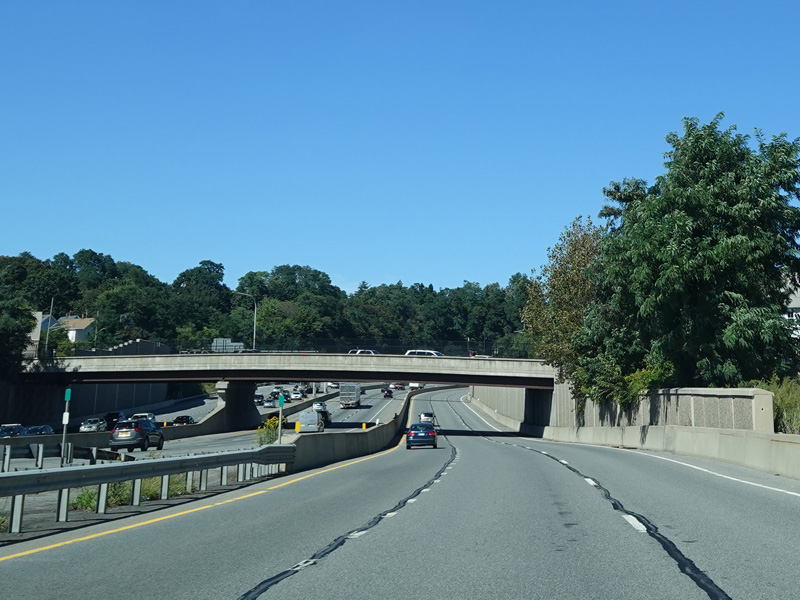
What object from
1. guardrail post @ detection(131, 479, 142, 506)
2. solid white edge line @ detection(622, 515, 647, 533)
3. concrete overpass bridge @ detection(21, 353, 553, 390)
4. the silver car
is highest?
concrete overpass bridge @ detection(21, 353, 553, 390)

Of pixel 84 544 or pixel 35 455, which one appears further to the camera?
pixel 35 455

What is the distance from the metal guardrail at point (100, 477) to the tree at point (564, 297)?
40.6 meters

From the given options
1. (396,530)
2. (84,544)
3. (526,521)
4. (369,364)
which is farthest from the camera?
(369,364)

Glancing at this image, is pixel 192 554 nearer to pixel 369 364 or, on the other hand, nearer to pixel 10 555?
pixel 10 555

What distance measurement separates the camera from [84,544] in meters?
10.3

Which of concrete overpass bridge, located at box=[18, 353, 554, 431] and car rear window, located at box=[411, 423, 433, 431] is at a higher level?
concrete overpass bridge, located at box=[18, 353, 554, 431]

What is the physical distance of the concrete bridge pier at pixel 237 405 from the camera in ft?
238

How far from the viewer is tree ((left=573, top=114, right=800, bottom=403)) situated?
1431 inches

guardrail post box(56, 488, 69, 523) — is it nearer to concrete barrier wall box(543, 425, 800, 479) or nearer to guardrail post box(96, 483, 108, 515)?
guardrail post box(96, 483, 108, 515)

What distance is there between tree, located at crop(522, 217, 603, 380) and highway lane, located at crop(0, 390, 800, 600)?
39965 millimetres

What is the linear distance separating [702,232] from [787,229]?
4.82 m

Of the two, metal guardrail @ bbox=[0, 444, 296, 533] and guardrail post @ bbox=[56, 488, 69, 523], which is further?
guardrail post @ bbox=[56, 488, 69, 523]

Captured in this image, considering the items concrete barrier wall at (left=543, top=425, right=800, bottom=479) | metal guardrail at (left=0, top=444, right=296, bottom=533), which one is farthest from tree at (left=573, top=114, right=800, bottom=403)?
metal guardrail at (left=0, top=444, right=296, bottom=533)

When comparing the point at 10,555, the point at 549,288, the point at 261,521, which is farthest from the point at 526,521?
the point at 549,288
